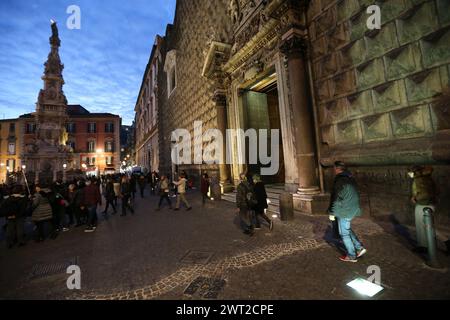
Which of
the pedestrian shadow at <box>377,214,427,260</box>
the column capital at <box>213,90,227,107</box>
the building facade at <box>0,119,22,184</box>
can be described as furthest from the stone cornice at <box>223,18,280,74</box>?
the building facade at <box>0,119,22,184</box>

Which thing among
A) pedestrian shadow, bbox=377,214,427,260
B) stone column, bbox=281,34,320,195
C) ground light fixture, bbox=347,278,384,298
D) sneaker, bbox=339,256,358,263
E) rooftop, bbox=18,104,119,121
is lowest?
ground light fixture, bbox=347,278,384,298

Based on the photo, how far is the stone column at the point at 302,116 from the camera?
6.36m

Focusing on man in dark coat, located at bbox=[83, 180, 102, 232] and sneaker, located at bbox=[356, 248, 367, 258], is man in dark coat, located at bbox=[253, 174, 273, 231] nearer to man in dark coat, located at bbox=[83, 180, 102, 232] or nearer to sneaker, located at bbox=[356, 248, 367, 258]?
sneaker, located at bbox=[356, 248, 367, 258]

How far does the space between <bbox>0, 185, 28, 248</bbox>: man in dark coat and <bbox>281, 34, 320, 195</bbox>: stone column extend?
7.60m

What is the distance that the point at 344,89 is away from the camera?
5844 mm

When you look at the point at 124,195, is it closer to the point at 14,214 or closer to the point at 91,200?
the point at 91,200

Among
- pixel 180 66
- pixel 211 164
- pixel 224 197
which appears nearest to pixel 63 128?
pixel 180 66

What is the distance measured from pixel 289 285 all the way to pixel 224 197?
7.61 meters

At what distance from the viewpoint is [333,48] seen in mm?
6059

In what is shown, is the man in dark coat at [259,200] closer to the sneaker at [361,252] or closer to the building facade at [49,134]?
the sneaker at [361,252]

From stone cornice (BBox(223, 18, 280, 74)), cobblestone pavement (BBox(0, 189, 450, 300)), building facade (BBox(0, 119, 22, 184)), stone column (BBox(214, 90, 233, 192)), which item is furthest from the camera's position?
building facade (BBox(0, 119, 22, 184))

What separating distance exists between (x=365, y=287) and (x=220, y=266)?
6.45ft

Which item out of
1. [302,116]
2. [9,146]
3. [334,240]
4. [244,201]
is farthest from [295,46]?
[9,146]

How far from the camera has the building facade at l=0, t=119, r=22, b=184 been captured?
40656 mm
